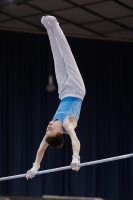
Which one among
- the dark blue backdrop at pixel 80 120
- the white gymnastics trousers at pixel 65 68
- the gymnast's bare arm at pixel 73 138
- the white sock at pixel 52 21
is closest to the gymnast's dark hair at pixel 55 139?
the gymnast's bare arm at pixel 73 138

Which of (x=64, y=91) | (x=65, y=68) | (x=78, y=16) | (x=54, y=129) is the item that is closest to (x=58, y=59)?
(x=65, y=68)

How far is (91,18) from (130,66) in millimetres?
1703

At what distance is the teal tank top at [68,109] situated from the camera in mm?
5836

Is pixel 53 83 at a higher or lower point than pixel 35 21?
lower

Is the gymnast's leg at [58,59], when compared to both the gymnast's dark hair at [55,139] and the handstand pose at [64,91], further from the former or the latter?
the gymnast's dark hair at [55,139]

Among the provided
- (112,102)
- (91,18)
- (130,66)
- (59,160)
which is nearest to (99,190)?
(59,160)

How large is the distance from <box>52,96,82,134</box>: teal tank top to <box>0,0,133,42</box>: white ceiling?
4.49 metres

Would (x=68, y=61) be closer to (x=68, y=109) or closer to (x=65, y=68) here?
(x=65, y=68)

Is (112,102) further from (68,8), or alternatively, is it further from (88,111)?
(68,8)

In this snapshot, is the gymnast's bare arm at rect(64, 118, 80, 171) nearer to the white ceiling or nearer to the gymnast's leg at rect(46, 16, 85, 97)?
the gymnast's leg at rect(46, 16, 85, 97)

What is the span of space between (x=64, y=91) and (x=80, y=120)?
5.56 meters

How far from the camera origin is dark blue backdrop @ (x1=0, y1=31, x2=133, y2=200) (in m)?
11.1

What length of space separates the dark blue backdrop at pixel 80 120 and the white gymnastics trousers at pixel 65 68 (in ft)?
17.1

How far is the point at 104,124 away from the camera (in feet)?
38.2
